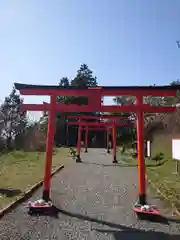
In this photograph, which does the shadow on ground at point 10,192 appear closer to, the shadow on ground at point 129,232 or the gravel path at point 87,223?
the gravel path at point 87,223

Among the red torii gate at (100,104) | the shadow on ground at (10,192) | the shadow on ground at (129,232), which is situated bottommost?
the shadow on ground at (129,232)

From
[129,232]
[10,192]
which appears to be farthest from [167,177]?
[129,232]

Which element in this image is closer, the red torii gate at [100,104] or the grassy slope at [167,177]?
the red torii gate at [100,104]

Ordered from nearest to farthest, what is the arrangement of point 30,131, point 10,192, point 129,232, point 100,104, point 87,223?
point 129,232
point 87,223
point 100,104
point 10,192
point 30,131

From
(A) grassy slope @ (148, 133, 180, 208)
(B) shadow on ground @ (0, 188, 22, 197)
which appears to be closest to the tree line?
(A) grassy slope @ (148, 133, 180, 208)

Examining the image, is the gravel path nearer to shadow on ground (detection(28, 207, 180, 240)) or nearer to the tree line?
shadow on ground (detection(28, 207, 180, 240))

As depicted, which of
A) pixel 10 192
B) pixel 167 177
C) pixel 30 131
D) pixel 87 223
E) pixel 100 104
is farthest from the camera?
pixel 30 131

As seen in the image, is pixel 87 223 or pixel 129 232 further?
pixel 87 223

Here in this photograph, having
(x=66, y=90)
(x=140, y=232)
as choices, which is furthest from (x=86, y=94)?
(x=140, y=232)

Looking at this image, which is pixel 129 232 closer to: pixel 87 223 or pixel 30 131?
pixel 87 223

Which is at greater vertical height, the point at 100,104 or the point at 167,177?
the point at 100,104

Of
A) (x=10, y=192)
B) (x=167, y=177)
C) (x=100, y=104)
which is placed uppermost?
(x=100, y=104)

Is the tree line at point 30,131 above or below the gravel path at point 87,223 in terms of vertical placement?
above

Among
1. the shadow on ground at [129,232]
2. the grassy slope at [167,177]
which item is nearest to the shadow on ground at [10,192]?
the shadow on ground at [129,232]
